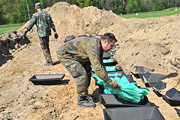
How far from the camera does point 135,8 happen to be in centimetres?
6366

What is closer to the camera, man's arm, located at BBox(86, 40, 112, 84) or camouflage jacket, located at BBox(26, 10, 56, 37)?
man's arm, located at BBox(86, 40, 112, 84)

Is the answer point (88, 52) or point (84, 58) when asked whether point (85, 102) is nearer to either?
point (84, 58)

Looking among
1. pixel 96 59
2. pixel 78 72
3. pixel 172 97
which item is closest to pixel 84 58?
pixel 78 72

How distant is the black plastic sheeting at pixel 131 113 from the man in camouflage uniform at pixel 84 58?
1.74 feet

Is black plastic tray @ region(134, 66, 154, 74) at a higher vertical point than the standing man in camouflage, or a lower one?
lower

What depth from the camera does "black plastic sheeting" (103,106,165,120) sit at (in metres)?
3.08

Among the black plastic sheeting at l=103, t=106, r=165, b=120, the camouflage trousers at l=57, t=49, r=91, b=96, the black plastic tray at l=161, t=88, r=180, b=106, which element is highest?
the camouflage trousers at l=57, t=49, r=91, b=96

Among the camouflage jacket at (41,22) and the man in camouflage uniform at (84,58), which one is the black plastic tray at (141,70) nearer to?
the man in camouflage uniform at (84,58)

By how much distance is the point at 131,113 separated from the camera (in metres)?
3.12

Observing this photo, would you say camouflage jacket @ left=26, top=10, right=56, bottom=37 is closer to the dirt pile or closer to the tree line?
the dirt pile

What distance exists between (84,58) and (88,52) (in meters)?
0.35

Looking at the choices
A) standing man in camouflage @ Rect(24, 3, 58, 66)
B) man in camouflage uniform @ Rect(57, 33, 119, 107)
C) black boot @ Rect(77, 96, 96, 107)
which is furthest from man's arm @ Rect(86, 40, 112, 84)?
standing man in camouflage @ Rect(24, 3, 58, 66)

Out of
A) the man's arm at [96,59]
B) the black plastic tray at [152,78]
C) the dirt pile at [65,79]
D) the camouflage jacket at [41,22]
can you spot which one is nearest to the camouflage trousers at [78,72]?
the man's arm at [96,59]

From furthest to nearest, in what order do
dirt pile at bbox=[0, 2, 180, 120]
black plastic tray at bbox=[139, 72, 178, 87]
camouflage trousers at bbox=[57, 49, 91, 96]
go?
black plastic tray at bbox=[139, 72, 178, 87] → dirt pile at bbox=[0, 2, 180, 120] → camouflage trousers at bbox=[57, 49, 91, 96]
